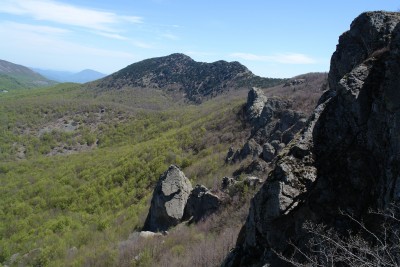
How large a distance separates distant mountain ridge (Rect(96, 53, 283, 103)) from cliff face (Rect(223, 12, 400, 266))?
2907 inches

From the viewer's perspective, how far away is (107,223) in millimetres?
26109

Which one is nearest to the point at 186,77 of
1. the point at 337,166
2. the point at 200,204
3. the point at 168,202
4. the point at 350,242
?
the point at 168,202

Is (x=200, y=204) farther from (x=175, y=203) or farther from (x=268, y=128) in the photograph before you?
(x=268, y=128)

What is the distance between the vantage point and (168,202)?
20.9 metres

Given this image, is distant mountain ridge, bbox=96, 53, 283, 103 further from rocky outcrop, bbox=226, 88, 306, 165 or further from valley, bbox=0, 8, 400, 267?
rocky outcrop, bbox=226, 88, 306, 165

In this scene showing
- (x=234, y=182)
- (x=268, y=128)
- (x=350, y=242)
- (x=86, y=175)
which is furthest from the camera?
(x=86, y=175)

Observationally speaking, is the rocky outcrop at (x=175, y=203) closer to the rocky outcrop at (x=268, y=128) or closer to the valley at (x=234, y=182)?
the valley at (x=234, y=182)

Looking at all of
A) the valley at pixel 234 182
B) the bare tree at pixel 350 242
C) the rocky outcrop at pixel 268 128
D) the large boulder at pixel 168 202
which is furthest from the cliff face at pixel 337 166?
the rocky outcrop at pixel 268 128

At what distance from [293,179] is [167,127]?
51046 millimetres

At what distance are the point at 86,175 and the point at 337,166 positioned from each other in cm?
3565

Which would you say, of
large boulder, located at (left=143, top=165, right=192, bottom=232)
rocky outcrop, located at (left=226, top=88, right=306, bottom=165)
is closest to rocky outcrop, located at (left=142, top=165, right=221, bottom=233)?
large boulder, located at (left=143, top=165, right=192, bottom=232)

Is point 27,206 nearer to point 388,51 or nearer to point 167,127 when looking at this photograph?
point 167,127

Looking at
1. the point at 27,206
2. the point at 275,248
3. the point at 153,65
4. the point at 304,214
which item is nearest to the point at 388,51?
the point at 304,214

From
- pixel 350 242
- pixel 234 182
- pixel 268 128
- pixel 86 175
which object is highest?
pixel 268 128
